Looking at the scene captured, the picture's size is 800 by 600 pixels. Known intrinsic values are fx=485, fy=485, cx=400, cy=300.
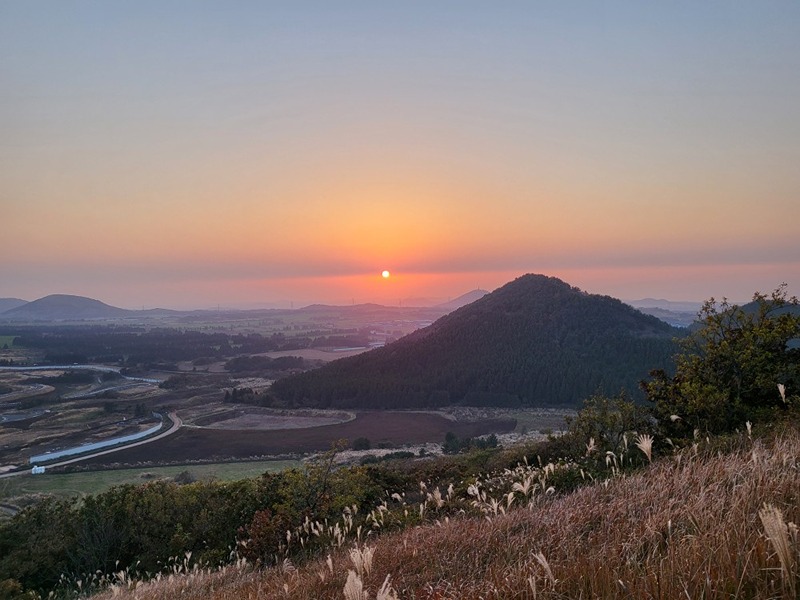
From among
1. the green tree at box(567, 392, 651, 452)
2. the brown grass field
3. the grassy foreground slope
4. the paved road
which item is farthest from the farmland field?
the grassy foreground slope

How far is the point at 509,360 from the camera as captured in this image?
404ft

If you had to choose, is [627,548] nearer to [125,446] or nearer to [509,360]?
[125,446]

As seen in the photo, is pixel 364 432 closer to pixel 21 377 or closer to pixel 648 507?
pixel 648 507

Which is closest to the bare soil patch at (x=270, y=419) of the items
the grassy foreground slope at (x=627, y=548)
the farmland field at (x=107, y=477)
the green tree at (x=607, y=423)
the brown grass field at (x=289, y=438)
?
the brown grass field at (x=289, y=438)

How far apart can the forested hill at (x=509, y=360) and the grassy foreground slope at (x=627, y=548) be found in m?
101

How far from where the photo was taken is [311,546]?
10430mm

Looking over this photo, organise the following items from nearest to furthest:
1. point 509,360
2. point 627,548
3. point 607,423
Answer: point 627,548, point 607,423, point 509,360

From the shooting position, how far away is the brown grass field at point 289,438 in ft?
247

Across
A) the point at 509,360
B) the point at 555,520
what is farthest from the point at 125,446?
the point at 555,520

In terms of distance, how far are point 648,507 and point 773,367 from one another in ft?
33.8

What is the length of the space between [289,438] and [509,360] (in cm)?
6097

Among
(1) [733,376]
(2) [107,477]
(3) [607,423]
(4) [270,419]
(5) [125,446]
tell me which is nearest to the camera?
(1) [733,376]

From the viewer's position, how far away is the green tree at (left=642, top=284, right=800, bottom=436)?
11.3 meters

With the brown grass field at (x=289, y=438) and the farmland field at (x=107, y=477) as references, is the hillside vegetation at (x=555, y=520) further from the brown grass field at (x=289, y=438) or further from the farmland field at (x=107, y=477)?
the brown grass field at (x=289, y=438)
